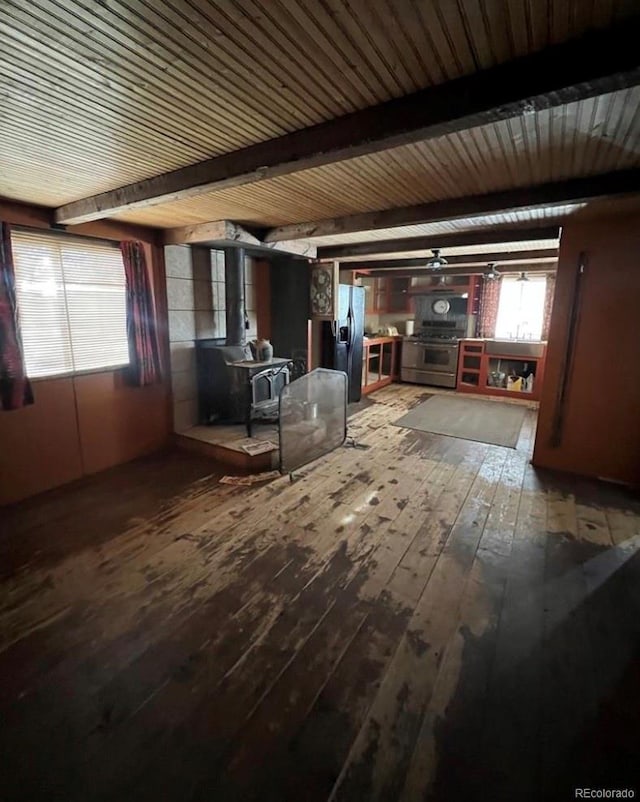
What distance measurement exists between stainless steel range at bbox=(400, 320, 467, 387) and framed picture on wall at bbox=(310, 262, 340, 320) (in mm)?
2934

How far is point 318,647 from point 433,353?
21.1 ft

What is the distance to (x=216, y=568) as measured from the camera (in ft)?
7.58

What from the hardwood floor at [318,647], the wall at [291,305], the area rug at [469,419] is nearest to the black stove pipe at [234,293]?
the wall at [291,305]

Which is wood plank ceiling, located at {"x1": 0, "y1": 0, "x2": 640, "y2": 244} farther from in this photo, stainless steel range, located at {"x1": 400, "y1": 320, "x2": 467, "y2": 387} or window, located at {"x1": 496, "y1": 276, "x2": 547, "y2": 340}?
window, located at {"x1": 496, "y1": 276, "x2": 547, "y2": 340}

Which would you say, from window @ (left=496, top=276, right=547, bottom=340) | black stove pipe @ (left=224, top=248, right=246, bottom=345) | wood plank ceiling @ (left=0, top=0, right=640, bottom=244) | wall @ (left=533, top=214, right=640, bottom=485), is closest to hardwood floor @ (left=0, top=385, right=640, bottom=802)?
wall @ (left=533, top=214, right=640, bottom=485)

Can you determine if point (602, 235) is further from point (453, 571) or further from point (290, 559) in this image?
point (290, 559)

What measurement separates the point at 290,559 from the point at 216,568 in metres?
0.45

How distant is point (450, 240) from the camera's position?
4.09 metres

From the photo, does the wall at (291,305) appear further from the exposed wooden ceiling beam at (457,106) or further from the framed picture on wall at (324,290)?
the exposed wooden ceiling beam at (457,106)

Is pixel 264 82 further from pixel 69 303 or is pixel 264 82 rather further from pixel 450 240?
pixel 450 240

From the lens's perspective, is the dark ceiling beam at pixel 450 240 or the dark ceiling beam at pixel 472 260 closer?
the dark ceiling beam at pixel 450 240

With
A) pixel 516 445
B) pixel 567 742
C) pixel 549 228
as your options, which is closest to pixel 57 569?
pixel 567 742

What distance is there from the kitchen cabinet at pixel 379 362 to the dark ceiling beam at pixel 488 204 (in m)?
3.33

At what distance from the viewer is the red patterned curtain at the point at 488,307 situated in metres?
7.09
